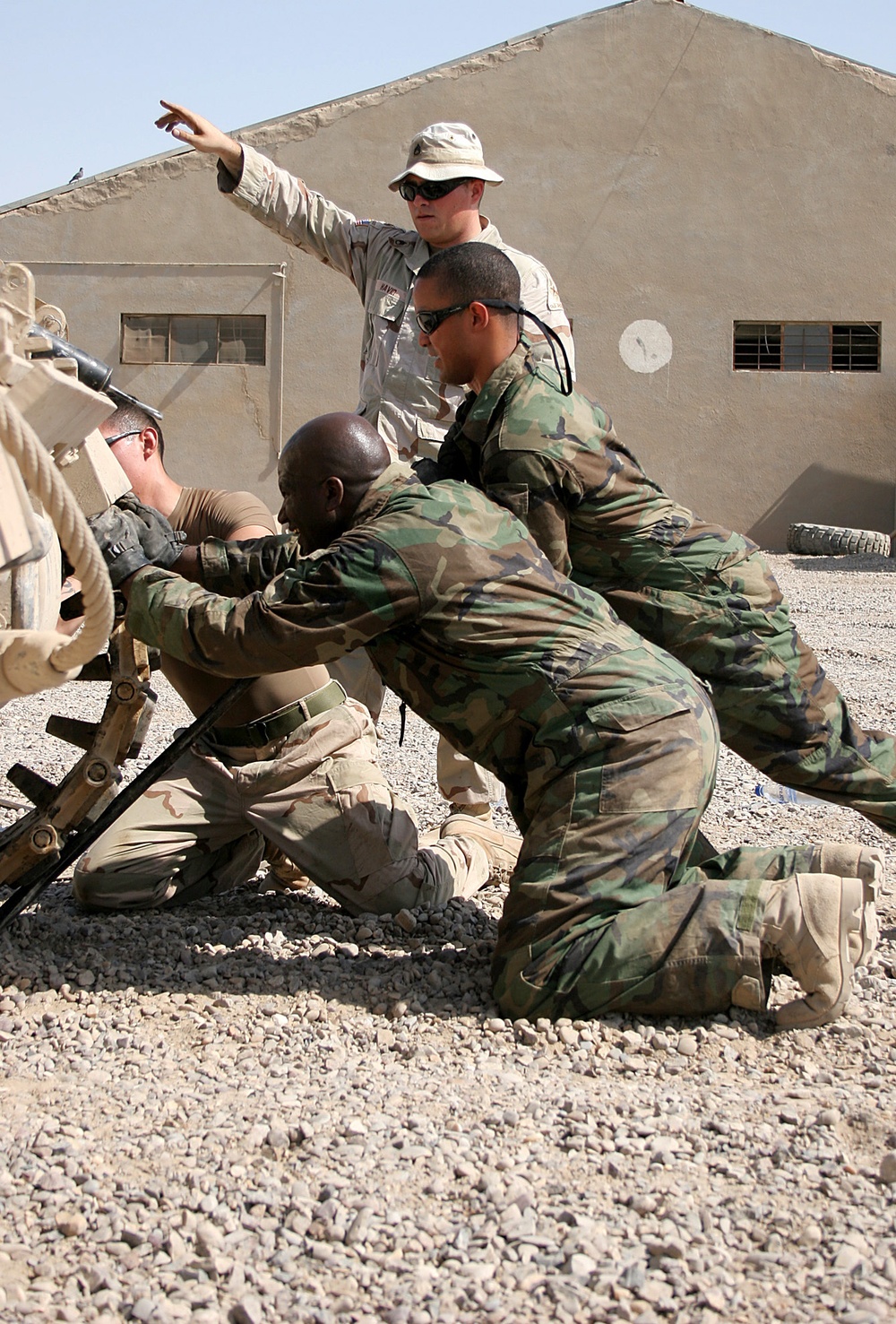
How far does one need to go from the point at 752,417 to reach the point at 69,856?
42.9 feet

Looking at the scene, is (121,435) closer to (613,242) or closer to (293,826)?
(293,826)

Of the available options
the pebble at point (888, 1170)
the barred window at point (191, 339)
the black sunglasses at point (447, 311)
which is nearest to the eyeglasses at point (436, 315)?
the black sunglasses at point (447, 311)

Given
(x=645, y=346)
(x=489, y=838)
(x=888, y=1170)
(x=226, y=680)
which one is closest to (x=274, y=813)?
(x=226, y=680)

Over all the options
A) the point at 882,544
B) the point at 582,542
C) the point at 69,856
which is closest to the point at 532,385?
the point at 582,542

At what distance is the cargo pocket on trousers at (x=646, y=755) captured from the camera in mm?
2848

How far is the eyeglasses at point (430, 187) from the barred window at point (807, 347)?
11501 mm

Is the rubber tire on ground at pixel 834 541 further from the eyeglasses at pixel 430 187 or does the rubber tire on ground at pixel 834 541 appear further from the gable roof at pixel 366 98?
the eyeglasses at pixel 430 187

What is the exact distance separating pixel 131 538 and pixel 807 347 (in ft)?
44.7

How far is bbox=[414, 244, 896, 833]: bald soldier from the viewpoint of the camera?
3352 millimetres

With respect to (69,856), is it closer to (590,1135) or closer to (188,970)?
(188,970)

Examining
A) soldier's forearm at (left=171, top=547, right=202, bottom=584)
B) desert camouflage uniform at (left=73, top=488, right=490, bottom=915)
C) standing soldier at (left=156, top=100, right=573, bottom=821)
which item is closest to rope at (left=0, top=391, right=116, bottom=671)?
soldier's forearm at (left=171, top=547, right=202, bottom=584)

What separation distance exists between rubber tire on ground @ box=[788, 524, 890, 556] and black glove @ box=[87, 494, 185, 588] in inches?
485

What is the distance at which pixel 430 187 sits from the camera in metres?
4.25

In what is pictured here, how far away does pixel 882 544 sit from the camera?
14.6m
